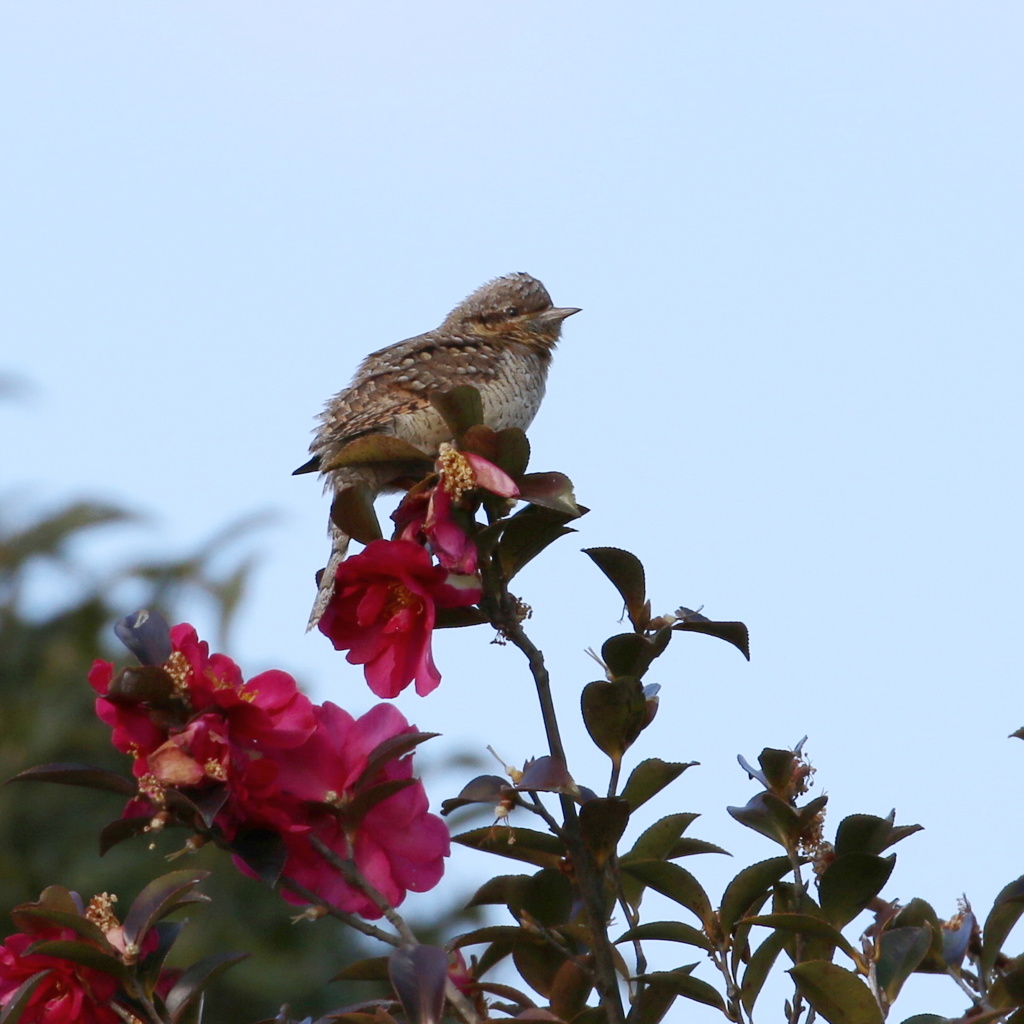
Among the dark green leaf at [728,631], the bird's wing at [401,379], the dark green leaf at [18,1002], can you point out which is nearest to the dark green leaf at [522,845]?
the dark green leaf at [728,631]

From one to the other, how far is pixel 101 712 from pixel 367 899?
0.39 metres

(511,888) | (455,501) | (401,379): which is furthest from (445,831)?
(401,379)

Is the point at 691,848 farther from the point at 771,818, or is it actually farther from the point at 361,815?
the point at 361,815

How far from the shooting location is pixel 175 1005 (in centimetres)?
171

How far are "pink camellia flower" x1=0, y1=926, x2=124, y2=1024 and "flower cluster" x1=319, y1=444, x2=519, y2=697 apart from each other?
0.50 metres

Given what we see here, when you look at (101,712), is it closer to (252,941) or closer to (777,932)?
(777,932)

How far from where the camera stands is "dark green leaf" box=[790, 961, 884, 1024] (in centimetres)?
159

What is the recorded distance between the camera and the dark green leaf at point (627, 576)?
6.03 ft

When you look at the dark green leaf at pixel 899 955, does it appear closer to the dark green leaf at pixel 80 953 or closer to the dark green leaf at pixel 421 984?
the dark green leaf at pixel 421 984

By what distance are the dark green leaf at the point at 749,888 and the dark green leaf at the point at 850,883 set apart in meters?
0.11

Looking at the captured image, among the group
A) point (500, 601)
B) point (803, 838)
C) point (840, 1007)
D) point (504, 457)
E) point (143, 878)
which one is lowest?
point (840, 1007)

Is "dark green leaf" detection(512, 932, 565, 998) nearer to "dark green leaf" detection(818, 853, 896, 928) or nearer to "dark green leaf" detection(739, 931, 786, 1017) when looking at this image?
"dark green leaf" detection(739, 931, 786, 1017)

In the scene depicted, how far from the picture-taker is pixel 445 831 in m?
1.83

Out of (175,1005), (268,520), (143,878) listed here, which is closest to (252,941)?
(143,878)
